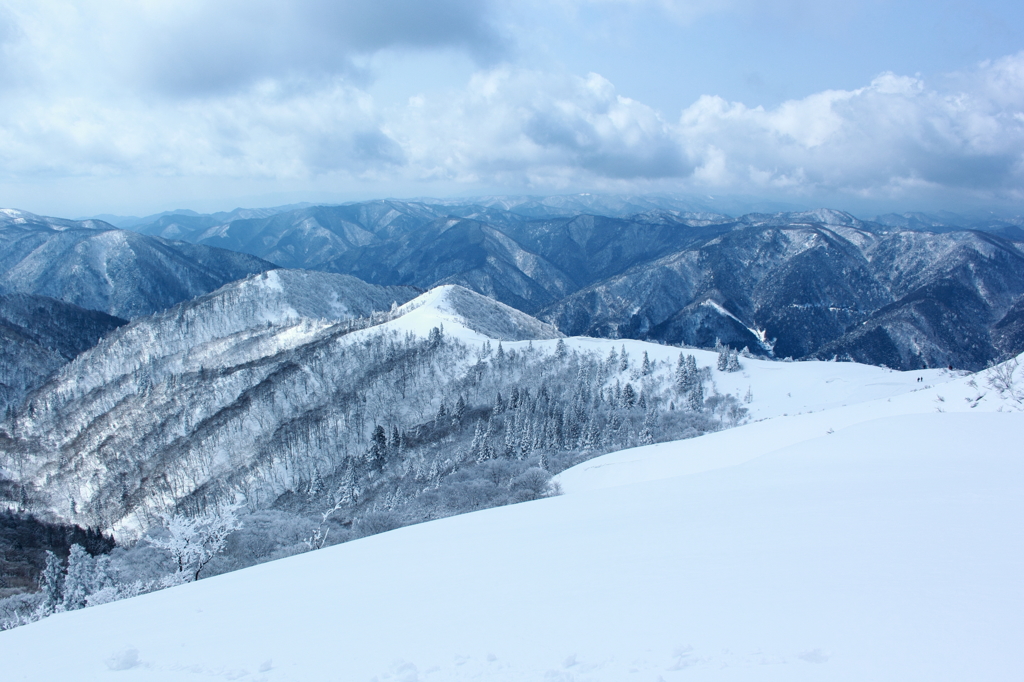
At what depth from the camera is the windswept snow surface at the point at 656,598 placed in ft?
22.9

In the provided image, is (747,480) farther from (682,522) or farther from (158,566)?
(158,566)

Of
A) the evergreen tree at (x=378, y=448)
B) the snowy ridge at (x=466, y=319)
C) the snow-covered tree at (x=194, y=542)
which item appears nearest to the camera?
the snow-covered tree at (x=194, y=542)

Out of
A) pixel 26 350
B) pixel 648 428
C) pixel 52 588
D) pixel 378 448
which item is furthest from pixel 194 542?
pixel 26 350

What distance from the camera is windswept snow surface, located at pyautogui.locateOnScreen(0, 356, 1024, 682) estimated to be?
699cm

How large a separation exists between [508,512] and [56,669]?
13.8m

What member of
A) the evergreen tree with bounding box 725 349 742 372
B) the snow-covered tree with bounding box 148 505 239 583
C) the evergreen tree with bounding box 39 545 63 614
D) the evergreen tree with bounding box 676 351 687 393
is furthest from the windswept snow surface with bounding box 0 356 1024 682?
the evergreen tree with bounding box 725 349 742 372

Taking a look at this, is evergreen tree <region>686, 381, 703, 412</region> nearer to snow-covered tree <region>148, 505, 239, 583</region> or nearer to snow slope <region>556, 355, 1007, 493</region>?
snow slope <region>556, 355, 1007, 493</region>

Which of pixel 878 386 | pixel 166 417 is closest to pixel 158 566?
pixel 166 417

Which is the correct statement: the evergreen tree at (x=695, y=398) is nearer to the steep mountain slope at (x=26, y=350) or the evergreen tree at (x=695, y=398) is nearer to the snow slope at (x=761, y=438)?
the snow slope at (x=761, y=438)

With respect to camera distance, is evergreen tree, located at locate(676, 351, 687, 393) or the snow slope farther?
evergreen tree, located at locate(676, 351, 687, 393)

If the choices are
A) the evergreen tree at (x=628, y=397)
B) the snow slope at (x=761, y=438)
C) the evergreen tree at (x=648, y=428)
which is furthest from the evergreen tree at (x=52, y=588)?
the evergreen tree at (x=628, y=397)

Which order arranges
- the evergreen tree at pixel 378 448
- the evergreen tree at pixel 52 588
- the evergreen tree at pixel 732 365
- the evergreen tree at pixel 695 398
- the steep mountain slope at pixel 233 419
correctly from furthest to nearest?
the evergreen tree at pixel 732 365, the steep mountain slope at pixel 233 419, the evergreen tree at pixel 378 448, the evergreen tree at pixel 695 398, the evergreen tree at pixel 52 588

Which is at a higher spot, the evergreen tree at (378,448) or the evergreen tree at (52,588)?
the evergreen tree at (52,588)

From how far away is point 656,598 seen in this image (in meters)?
9.08
